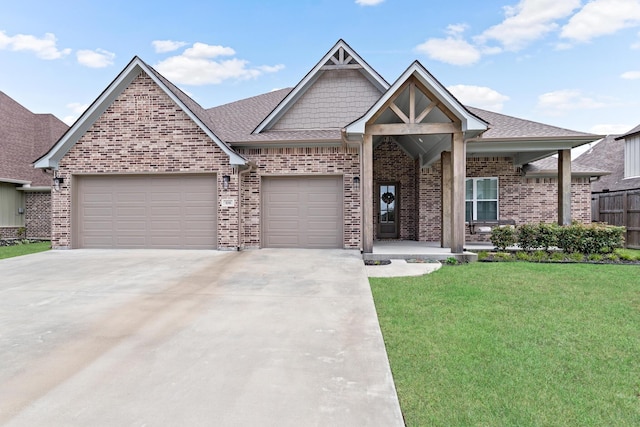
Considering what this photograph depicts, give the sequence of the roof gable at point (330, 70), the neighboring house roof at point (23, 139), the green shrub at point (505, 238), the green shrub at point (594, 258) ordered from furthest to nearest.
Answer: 1. the neighboring house roof at point (23, 139)
2. the roof gable at point (330, 70)
3. the green shrub at point (505, 238)
4. the green shrub at point (594, 258)

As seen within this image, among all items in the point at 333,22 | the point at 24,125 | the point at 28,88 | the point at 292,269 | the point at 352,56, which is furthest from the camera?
the point at 28,88

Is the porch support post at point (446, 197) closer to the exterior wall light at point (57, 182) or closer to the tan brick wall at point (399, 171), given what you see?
the tan brick wall at point (399, 171)

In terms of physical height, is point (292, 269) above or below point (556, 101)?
below

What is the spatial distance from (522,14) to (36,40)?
25.6 metres

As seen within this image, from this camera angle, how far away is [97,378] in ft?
10.2

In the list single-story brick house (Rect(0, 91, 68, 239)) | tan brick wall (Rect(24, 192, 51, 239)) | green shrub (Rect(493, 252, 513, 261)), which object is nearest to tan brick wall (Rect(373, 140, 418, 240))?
green shrub (Rect(493, 252, 513, 261))

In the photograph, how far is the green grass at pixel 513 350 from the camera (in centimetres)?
263

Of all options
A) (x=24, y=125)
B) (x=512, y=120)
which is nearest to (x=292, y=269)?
(x=512, y=120)

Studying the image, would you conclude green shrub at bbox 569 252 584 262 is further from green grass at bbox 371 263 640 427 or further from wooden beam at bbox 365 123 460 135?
wooden beam at bbox 365 123 460 135

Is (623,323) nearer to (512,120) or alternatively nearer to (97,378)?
(97,378)

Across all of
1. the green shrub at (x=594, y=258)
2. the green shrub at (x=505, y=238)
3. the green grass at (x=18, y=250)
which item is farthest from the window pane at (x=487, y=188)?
the green grass at (x=18, y=250)

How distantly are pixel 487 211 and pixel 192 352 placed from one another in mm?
12062

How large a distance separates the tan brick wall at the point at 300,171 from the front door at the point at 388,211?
10.7 ft

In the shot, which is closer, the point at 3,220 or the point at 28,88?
the point at 3,220
